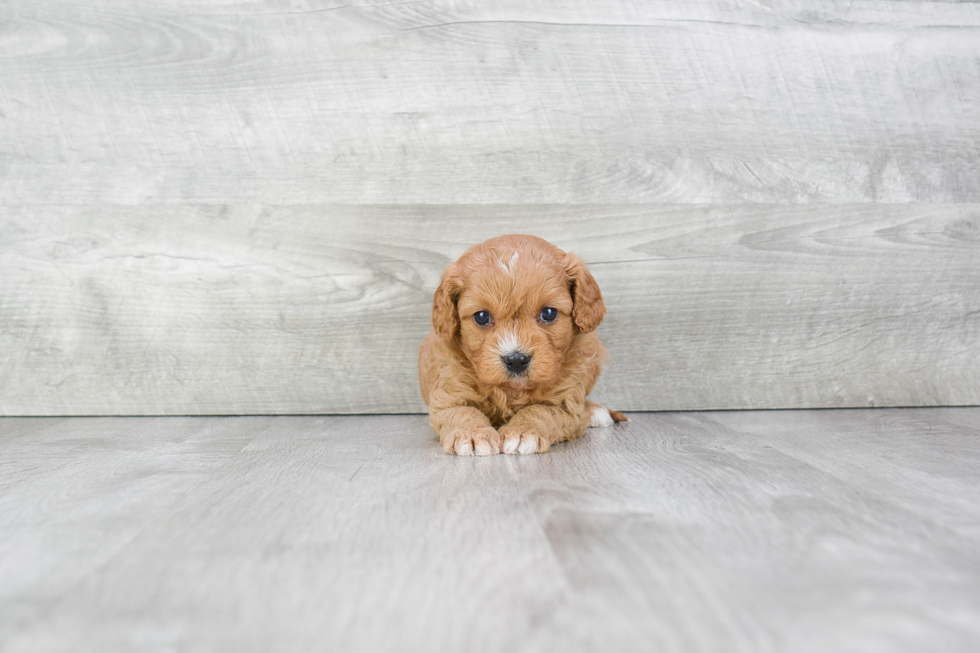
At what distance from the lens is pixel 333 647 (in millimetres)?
735

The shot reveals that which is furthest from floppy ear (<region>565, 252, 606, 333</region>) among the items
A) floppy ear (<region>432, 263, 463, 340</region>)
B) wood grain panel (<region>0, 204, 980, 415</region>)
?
wood grain panel (<region>0, 204, 980, 415</region>)

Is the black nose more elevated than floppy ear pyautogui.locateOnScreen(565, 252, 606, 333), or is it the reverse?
floppy ear pyautogui.locateOnScreen(565, 252, 606, 333)

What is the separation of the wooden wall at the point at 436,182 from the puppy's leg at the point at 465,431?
2.10 ft

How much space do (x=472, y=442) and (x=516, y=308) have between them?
351mm

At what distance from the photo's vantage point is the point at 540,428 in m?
1.84

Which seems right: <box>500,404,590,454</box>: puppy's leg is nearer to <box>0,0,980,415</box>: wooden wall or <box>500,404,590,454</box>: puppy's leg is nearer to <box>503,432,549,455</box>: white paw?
<box>503,432,549,455</box>: white paw

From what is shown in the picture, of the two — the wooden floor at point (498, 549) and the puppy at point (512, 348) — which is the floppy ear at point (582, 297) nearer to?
the puppy at point (512, 348)

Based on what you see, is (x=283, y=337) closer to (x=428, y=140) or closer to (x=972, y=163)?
(x=428, y=140)

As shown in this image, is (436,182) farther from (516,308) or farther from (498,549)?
(498,549)

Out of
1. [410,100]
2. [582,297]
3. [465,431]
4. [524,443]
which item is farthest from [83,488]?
[410,100]

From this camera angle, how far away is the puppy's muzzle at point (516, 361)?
69.3 inches

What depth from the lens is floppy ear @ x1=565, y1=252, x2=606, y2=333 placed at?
1.86 metres

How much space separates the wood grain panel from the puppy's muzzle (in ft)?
2.60

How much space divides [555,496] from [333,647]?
2.06ft
